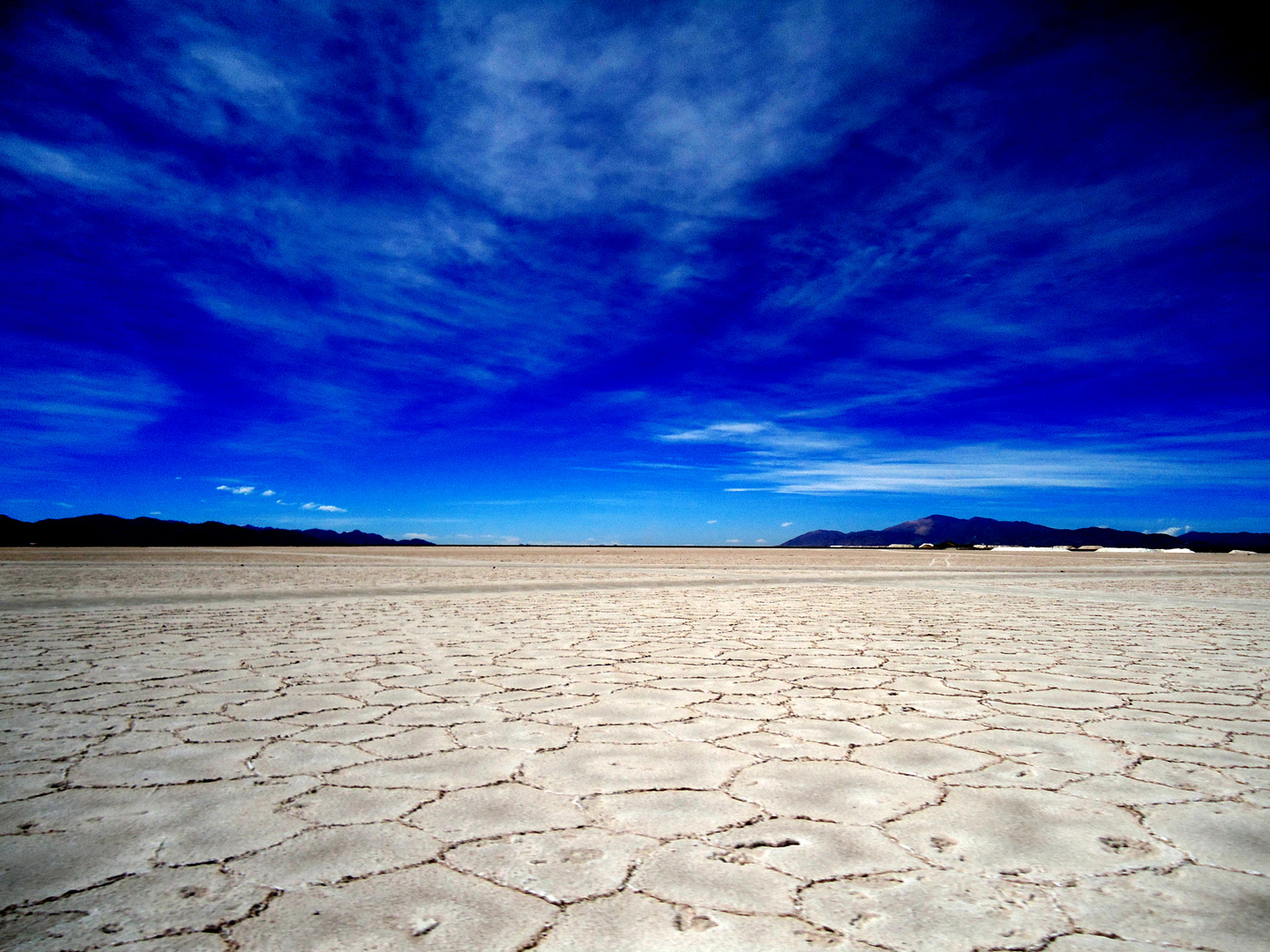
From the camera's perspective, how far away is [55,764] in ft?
5.93

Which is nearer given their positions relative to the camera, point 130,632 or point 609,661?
point 609,661

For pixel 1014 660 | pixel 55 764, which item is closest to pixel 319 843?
pixel 55 764

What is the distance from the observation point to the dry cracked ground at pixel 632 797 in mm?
1074

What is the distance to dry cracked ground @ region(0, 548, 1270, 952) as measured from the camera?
1.07m

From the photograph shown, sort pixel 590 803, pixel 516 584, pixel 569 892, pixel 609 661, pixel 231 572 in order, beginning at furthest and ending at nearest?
pixel 231 572 < pixel 516 584 < pixel 609 661 < pixel 590 803 < pixel 569 892

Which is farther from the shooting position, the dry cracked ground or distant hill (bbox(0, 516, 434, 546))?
distant hill (bbox(0, 516, 434, 546))

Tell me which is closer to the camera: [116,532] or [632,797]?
[632,797]

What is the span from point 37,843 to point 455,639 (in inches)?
106

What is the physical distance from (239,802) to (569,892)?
923mm

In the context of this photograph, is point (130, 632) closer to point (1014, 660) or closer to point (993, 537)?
point (1014, 660)

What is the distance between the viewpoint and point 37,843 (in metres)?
1.34

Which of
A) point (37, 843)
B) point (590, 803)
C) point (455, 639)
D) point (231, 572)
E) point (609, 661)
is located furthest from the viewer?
point (231, 572)

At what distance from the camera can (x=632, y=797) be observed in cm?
159

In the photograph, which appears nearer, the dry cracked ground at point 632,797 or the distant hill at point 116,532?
the dry cracked ground at point 632,797
